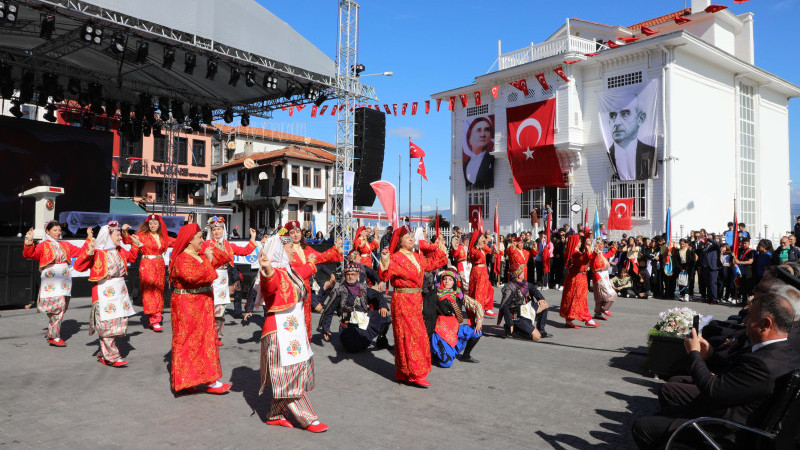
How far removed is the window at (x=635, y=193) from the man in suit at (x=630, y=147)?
533 millimetres

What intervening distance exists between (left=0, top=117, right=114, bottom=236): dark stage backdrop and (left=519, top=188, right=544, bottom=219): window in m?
17.7

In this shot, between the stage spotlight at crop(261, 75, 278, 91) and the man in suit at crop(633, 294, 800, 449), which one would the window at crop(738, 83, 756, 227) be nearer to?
the stage spotlight at crop(261, 75, 278, 91)

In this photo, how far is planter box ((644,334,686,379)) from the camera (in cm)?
632

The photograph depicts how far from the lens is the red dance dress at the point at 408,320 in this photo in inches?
242

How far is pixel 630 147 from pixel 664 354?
55.8ft

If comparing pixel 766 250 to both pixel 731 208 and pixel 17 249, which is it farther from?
pixel 17 249

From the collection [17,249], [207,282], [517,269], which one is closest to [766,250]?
[517,269]

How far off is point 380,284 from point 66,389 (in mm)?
5426

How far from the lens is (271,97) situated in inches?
698

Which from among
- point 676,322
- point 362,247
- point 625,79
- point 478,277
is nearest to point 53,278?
point 362,247

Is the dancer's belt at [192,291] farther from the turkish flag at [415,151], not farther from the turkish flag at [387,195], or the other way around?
the turkish flag at [415,151]

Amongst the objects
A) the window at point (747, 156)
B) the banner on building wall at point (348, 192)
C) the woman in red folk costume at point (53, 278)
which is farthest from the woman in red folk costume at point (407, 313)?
the window at point (747, 156)

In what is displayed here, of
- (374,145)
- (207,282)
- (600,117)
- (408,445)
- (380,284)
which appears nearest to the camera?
(408,445)

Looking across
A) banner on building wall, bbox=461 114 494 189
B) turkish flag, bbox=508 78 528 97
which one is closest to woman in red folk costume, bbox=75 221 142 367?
turkish flag, bbox=508 78 528 97
